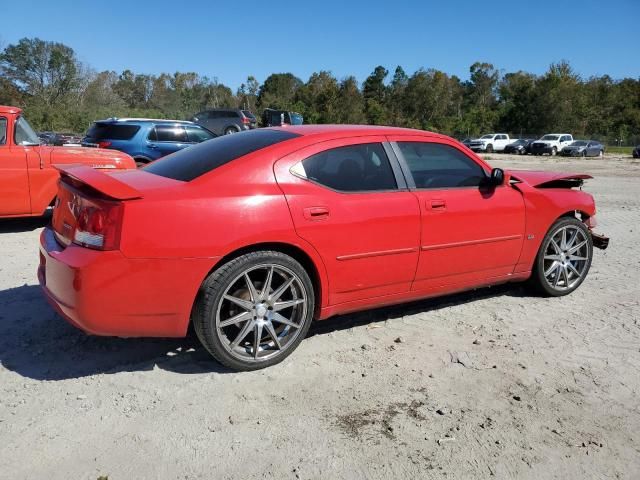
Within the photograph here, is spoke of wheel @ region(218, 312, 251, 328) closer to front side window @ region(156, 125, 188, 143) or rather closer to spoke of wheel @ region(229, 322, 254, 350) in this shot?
spoke of wheel @ region(229, 322, 254, 350)

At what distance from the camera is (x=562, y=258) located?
475 centimetres

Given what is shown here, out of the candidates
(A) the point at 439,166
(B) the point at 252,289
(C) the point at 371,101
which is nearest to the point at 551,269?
(A) the point at 439,166

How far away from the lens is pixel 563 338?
389cm

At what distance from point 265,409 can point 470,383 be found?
1268 mm

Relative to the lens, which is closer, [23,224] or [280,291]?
[280,291]

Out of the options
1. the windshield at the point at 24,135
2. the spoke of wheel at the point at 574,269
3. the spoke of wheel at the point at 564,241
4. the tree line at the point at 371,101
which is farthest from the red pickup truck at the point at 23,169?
the tree line at the point at 371,101

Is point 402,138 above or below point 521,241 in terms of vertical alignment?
above

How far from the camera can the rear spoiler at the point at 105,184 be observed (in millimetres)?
2842

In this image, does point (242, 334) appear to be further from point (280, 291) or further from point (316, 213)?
point (316, 213)

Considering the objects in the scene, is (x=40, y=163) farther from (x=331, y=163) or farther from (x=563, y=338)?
(x=563, y=338)

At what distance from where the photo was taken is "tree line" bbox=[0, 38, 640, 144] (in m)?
51.2

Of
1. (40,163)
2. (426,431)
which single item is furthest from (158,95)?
(426,431)

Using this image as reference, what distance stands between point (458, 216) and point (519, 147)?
4536cm

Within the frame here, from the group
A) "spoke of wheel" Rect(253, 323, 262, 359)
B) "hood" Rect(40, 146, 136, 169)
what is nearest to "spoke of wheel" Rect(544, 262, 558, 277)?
"spoke of wheel" Rect(253, 323, 262, 359)
